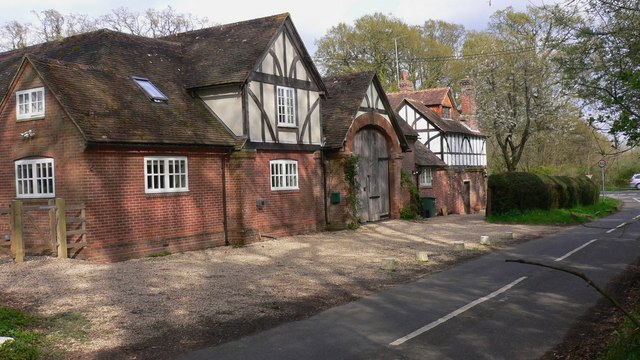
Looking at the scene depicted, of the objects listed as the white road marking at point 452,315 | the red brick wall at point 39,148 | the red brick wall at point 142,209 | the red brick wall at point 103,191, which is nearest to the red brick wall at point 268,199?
the red brick wall at point 142,209

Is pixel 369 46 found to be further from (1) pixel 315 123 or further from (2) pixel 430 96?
(1) pixel 315 123

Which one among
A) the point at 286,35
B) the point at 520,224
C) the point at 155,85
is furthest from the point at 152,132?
the point at 520,224

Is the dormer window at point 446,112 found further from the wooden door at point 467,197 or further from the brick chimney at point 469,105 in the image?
the wooden door at point 467,197

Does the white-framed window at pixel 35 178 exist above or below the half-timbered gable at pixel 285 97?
below

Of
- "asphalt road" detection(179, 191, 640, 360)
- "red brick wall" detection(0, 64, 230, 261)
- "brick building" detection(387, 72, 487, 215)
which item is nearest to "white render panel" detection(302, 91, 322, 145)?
"red brick wall" detection(0, 64, 230, 261)

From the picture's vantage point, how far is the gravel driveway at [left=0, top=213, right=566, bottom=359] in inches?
329

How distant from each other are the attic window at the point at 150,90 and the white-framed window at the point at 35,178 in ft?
12.5

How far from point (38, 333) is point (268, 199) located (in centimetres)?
1290

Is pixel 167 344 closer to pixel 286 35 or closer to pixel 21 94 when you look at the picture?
pixel 21 94

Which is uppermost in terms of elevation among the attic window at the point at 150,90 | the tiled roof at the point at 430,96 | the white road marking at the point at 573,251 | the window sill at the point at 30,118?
the tiled roof at the point at 430,96

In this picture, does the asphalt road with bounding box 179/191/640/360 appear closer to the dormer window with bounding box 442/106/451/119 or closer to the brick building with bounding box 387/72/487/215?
the brick building with bounding box 387/72/487/215

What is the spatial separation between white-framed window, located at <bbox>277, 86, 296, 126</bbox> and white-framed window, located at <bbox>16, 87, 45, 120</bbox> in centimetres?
791

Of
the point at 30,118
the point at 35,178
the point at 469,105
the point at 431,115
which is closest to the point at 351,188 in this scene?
the point at 35,178

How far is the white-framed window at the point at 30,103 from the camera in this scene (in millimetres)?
16125
